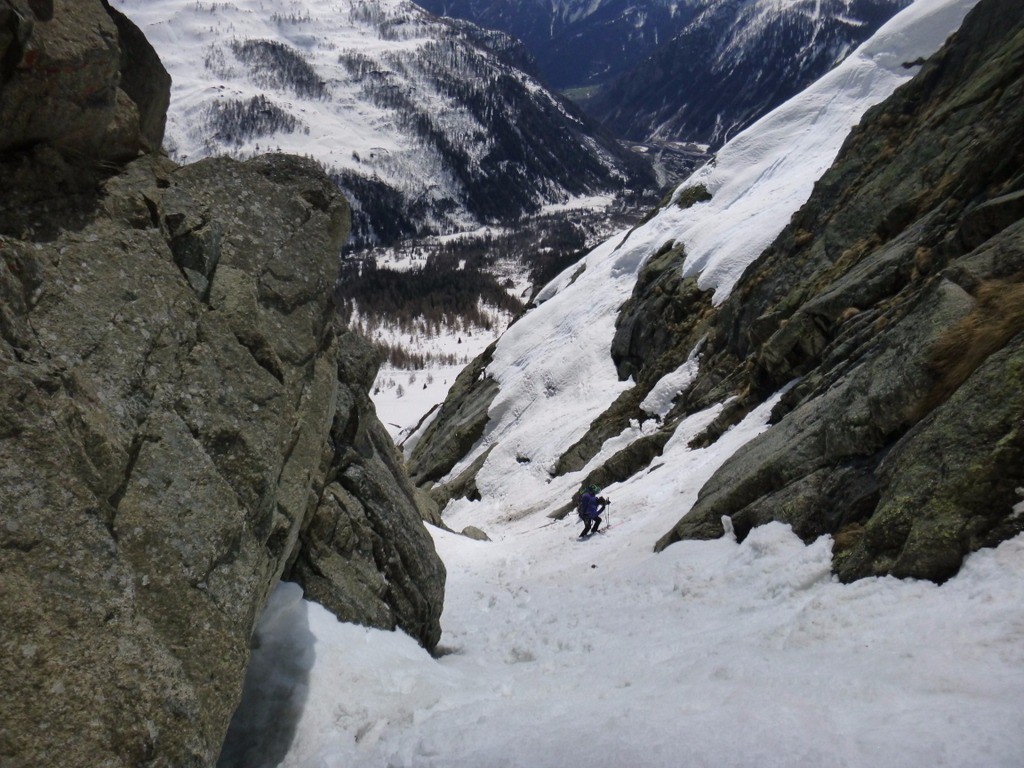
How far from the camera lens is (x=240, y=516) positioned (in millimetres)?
7426

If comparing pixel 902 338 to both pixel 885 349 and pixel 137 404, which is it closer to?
pixel 885 349

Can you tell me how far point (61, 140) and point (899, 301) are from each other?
1711cm

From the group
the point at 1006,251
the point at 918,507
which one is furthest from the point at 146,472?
the point at 1006,251

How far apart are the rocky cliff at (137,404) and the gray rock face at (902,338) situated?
843cm

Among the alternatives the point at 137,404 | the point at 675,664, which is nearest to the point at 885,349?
the point at 675,664

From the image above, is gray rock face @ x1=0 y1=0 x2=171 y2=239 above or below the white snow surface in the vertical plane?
above

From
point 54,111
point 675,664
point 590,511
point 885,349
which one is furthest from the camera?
point 590,511

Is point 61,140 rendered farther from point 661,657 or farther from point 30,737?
point 661,657

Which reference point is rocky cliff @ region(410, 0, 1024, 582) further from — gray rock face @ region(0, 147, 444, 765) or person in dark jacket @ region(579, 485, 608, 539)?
gray rock face @ region(0, 147, 444, 765)

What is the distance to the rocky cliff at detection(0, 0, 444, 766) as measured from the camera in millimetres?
5445

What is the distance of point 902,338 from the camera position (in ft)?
39.7

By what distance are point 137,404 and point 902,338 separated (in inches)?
487

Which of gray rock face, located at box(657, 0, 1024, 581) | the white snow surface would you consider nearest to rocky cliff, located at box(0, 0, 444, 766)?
the white snow surface

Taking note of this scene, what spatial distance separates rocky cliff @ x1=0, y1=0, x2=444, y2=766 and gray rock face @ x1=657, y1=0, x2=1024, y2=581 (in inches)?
332
